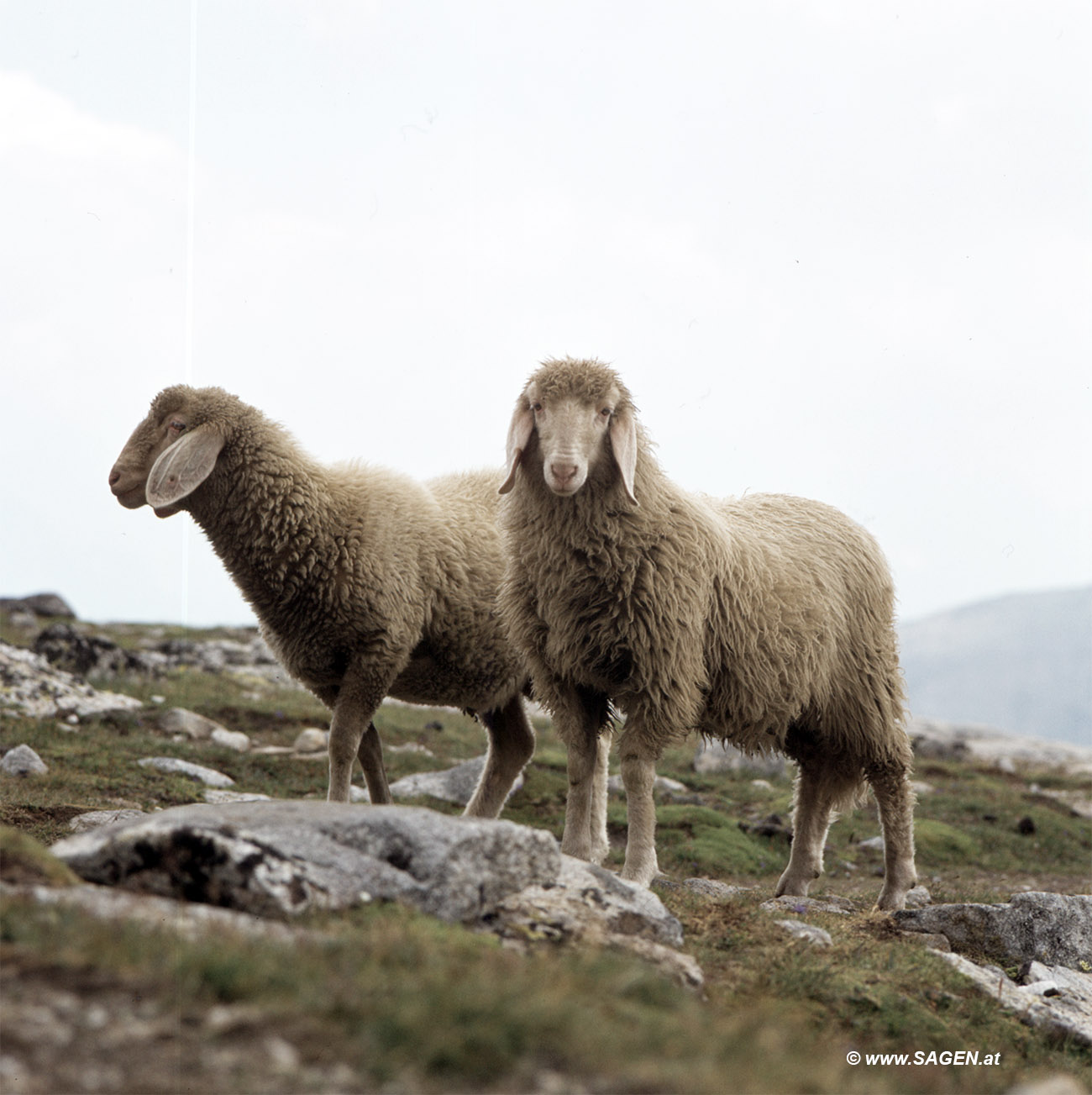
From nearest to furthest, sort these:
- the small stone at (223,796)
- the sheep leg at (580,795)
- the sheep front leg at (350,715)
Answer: the sheep leg at (580,795) → the sheep front leg at (350,715) → the small stone at (223,796)

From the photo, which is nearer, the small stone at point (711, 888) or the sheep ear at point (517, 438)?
the sheep ear at point (517, 438)

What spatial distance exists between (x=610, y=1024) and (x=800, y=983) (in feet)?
8.71

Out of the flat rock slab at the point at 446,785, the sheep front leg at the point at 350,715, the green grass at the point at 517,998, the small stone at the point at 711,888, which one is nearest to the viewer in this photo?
the green grass at the point at 517,998

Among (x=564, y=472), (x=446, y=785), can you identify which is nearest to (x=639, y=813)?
(x=564, y=472)

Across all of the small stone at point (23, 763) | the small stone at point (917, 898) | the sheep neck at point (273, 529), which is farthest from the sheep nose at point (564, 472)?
the small stone at point (23, 763)

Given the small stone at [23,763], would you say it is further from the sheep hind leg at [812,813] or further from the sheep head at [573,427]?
the sheep hind leg at [812,813]

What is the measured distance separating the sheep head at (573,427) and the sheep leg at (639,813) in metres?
1.68

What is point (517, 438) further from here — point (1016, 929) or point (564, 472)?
point (1016, 929)

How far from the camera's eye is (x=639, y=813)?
728cm

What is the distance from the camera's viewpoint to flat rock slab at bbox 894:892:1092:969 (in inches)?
292

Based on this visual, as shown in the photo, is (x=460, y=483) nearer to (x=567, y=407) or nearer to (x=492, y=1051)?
(x=567, y=407)

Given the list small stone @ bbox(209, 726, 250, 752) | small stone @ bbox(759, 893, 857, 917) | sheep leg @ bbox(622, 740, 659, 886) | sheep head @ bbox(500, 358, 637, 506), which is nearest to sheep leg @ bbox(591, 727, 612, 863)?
small stone @ bbox(759, 893, 857, 917)

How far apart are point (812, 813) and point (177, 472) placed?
18.3 feet

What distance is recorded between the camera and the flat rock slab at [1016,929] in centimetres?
741
